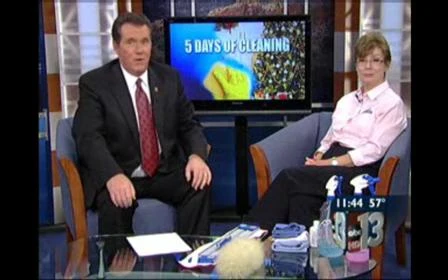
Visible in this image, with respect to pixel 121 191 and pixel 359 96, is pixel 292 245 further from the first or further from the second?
pixel 359 96

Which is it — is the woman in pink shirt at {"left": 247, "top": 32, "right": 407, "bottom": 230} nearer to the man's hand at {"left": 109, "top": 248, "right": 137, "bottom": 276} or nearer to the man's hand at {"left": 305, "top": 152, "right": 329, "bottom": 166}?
the man's hand at {"left": 305, "top": 152, "right": 329, "bottom": 166}

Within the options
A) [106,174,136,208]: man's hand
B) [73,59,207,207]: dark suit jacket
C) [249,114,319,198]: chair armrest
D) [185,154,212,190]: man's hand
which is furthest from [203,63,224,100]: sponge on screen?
[106,174,136,208]: man's hand

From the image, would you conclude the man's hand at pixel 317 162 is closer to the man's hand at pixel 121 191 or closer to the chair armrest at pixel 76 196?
the man's hand at pixel 121 191

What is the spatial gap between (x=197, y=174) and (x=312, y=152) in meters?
0.84

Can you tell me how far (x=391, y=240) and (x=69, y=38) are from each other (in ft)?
7.99

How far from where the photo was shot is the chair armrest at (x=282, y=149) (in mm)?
3041

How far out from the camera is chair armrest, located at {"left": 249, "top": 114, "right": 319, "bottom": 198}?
120 inches

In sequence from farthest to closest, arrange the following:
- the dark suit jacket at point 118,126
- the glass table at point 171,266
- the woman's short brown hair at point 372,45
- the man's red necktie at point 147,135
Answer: the woman's short brown hair at point 372,45, the man's red necktie at point 147,135, the dark suit jacket at point 118,126, the glass table at point 171,266

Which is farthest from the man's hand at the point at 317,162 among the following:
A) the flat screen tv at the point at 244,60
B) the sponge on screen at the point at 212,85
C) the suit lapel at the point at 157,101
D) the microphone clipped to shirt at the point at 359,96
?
the sponge on screen at the point at 212,85

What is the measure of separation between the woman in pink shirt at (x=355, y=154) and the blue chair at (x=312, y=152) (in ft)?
0.34

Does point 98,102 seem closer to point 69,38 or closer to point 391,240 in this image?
point 69,38

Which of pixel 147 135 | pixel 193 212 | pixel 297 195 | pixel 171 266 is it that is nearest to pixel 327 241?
pixel 171 266

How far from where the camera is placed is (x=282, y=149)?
10.4ft
